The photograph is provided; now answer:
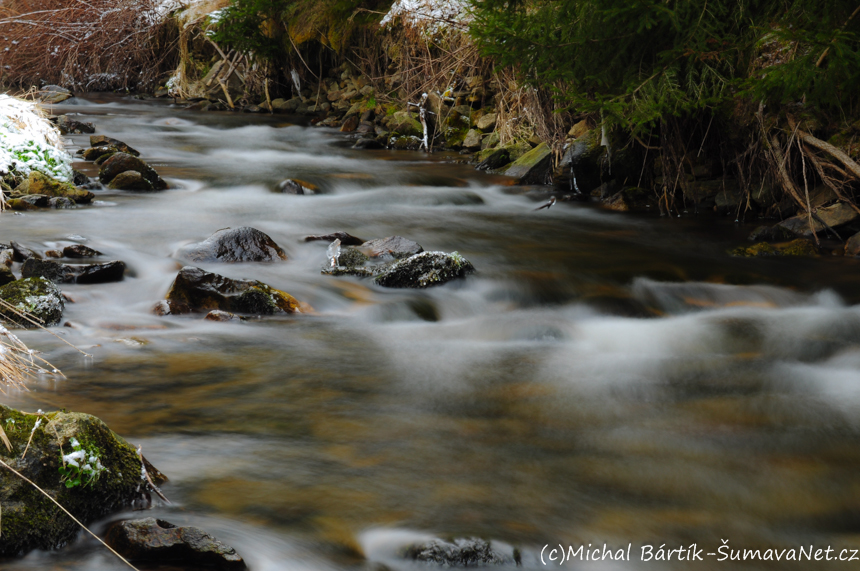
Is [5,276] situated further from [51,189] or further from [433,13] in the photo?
[433,13]

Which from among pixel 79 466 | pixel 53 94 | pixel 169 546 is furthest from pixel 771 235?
pixel 53 94

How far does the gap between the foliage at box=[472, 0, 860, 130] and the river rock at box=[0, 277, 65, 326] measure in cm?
429

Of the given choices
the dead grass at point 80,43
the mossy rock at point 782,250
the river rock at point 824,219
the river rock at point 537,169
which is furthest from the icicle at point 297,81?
the mossy rock at point 782,250

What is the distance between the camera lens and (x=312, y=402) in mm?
3824

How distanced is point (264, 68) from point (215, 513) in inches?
639

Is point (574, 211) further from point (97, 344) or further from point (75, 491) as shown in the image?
point (75, 491)

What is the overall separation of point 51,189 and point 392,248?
13.5 ft

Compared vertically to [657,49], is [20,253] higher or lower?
lower

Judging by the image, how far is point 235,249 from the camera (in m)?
6.39

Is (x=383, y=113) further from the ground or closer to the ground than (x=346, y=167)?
further from the ground

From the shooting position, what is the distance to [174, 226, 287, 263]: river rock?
6309 millimetres

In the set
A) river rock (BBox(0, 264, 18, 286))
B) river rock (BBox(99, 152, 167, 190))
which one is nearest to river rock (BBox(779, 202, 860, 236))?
river rock (BBox(0, 264, 18, 286))

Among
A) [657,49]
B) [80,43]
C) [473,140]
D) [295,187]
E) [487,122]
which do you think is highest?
[80,43]

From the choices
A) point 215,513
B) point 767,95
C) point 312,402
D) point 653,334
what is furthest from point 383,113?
point 215,513
